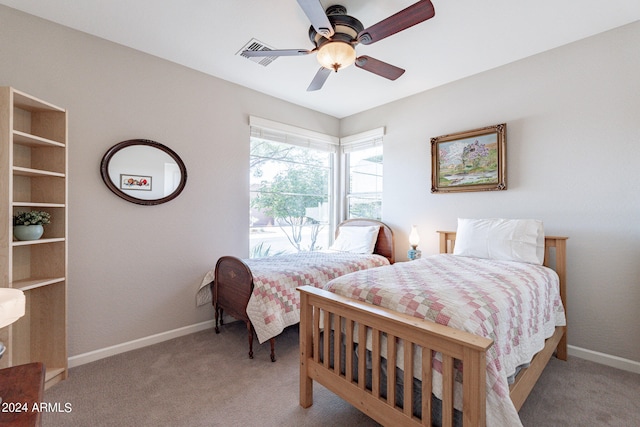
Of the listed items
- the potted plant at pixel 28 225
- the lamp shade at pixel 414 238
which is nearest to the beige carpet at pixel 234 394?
the potted plant at pixel 28 225

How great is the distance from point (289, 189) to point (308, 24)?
2062mm

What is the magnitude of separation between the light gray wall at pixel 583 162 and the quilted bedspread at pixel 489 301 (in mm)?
500

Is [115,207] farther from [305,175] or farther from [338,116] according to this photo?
[338,116]

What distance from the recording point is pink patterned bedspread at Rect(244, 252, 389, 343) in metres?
2.27

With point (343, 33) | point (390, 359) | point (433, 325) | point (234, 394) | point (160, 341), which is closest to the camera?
point (433, 325)

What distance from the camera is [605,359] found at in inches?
90.3

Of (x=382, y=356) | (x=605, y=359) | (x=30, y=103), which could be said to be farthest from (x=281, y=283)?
(x=605, y=359)

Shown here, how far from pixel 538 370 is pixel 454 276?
706 millimetres

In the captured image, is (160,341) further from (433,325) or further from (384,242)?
(384,242)

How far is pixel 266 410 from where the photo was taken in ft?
5.74

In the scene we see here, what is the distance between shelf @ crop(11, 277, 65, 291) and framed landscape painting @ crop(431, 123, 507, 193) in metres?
3.53

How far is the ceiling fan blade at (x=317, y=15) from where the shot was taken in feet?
5.00

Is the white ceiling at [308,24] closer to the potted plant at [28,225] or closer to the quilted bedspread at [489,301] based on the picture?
the potted plant at [28,225]

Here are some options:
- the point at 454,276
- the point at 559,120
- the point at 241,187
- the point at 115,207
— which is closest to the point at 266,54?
the point at 241,187
